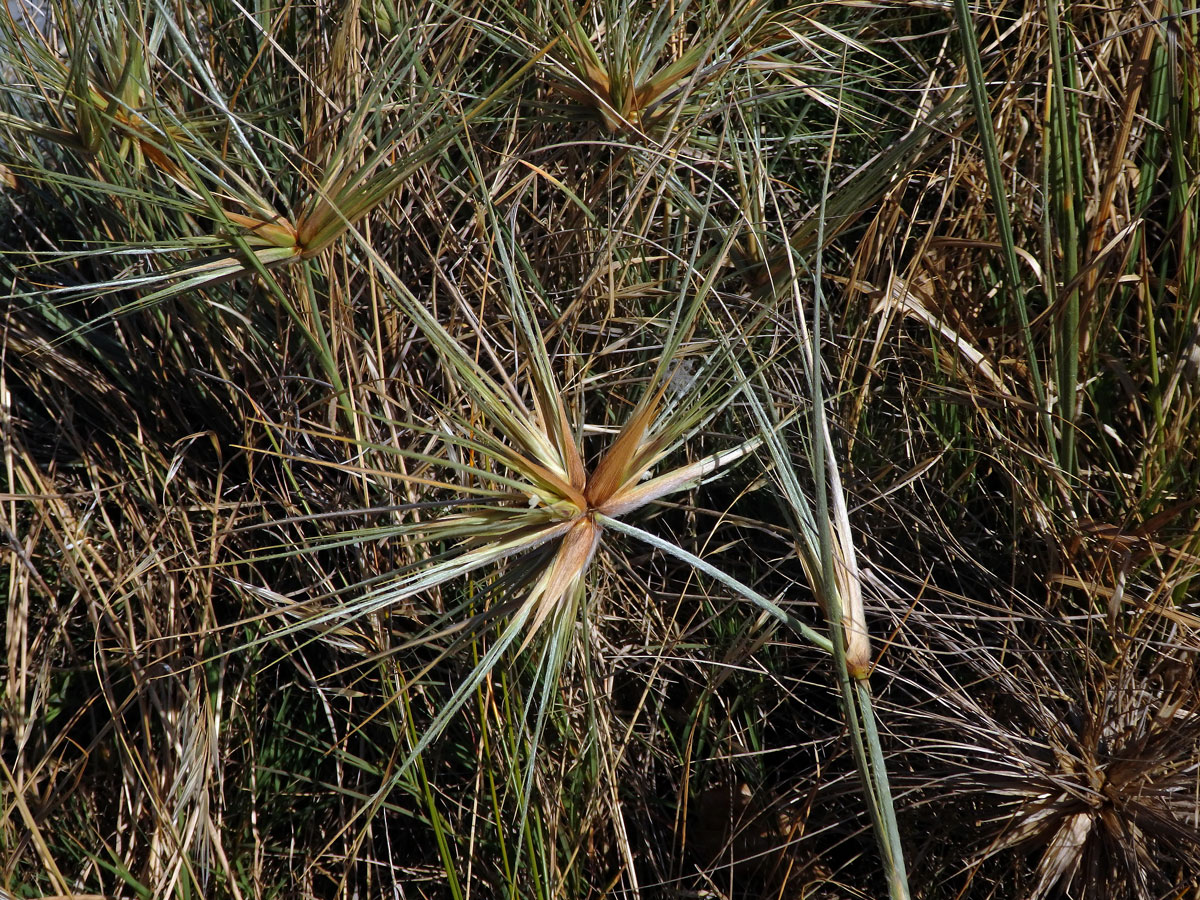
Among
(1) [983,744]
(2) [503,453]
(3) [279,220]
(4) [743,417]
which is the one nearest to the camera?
(2) [503,453]

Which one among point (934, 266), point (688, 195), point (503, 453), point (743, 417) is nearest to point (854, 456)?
point (743, 417)

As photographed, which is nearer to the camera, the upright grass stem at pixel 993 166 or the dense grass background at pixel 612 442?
the upright grass stem at pixel 993 166

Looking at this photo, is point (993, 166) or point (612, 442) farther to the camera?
point (612, 442)

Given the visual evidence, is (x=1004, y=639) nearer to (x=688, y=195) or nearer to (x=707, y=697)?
(x=707, y=697)

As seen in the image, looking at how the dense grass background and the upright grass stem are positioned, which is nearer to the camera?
the upright grass stem

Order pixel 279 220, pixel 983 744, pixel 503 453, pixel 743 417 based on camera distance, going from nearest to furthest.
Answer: pixel 503 453
pixel 279 220
pixel 983 744
pixel 743 417

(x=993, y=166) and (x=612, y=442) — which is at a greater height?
(x=993, y=166)

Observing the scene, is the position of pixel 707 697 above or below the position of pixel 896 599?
below

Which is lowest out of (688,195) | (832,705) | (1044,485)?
(832,705)
